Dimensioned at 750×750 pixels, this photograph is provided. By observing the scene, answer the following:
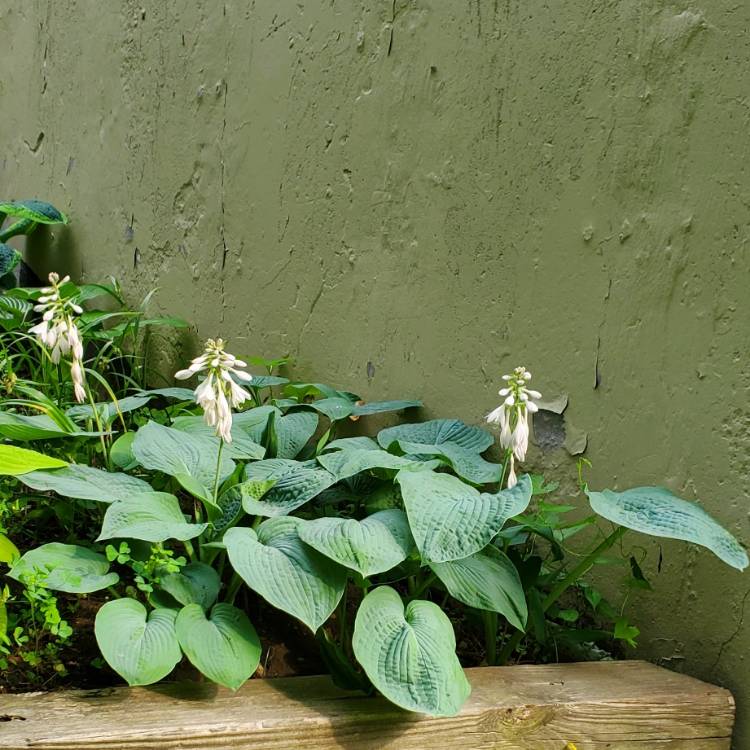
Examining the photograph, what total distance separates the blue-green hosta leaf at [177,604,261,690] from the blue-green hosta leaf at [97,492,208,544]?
0.37 ft

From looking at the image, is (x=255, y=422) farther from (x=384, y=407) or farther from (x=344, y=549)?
(x=344, y=549)

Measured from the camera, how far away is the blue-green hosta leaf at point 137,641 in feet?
3.94

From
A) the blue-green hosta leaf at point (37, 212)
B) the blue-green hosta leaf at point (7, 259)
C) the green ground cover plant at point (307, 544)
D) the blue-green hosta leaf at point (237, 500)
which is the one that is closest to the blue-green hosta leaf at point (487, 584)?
the green ground cover plant at point (307, 544)

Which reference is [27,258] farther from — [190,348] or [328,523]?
[328,523]

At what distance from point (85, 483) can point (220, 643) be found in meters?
0.40

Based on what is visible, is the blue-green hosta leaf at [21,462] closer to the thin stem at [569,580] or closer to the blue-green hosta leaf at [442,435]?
the blue-green hosta leaf at [442,435]

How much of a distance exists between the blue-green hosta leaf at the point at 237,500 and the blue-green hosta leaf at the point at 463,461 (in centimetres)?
30

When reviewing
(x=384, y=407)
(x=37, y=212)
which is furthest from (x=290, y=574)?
(x=37, y=212)

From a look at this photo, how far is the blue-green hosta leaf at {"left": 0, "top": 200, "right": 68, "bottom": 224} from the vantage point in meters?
3.99

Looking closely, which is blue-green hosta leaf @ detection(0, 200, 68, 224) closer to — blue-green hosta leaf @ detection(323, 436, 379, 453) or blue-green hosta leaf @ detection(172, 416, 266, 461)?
blue-green hosta leaf @ detection(172, 416, 266, 461)

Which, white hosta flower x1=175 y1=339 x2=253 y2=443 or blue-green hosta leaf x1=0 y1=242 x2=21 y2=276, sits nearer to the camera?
white hosta flower x1=175 y1=339 x2=253 y2=443

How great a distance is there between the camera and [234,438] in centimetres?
173

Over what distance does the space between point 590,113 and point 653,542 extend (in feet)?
2.67

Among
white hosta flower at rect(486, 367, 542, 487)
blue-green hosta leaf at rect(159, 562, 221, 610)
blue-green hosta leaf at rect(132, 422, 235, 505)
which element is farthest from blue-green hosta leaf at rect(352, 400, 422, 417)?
blue-green hosta leaf at rect(159, 562, 221, 610)
